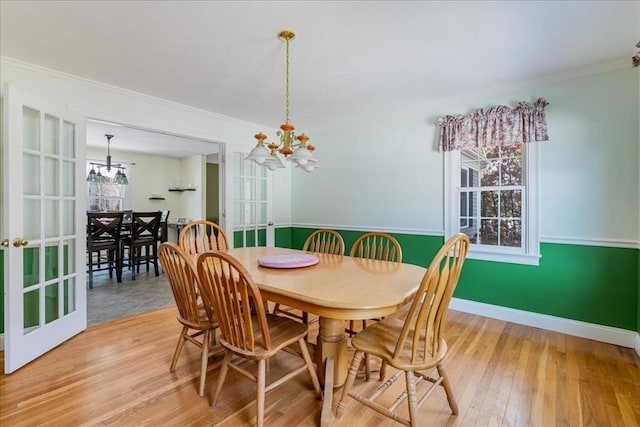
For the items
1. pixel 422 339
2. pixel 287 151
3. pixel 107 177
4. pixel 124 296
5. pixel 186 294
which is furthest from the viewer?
pixel 107 177

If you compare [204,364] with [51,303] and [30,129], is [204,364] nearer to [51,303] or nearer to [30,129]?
[51,303]

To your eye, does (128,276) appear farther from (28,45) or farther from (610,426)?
(610,426)

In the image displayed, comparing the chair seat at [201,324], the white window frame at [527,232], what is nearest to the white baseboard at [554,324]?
the white window frame at [527,232]

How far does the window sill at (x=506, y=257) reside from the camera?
2.86 meters

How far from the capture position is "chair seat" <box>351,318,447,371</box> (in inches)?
54.8

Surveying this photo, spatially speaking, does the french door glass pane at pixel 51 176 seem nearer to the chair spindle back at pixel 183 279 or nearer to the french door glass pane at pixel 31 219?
the french door glass pane at pixel 31 219

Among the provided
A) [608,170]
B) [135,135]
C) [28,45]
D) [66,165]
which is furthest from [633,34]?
[135,135]

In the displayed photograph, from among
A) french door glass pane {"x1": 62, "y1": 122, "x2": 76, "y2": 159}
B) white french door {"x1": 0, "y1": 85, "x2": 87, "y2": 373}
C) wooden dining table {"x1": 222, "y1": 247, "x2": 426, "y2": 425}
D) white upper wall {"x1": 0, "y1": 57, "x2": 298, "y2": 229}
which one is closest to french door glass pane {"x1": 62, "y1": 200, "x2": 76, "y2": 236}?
white french door {"x1": 0, "y1": 85, "x2": 87, "y2": 373}

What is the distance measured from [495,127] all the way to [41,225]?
3957mm

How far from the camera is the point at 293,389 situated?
1.88 meters

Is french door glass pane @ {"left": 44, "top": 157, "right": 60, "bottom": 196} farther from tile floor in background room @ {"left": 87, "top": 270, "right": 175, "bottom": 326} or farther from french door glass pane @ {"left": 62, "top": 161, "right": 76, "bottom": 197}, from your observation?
tile floor in background room @ {"left": 87, "top": 270, "right": 175, "bottom": 326}

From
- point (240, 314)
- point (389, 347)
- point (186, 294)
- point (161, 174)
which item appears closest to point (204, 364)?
point (186, 294)

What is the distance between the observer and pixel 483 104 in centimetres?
310

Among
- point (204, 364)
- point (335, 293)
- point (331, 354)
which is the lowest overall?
point (204, 364)
